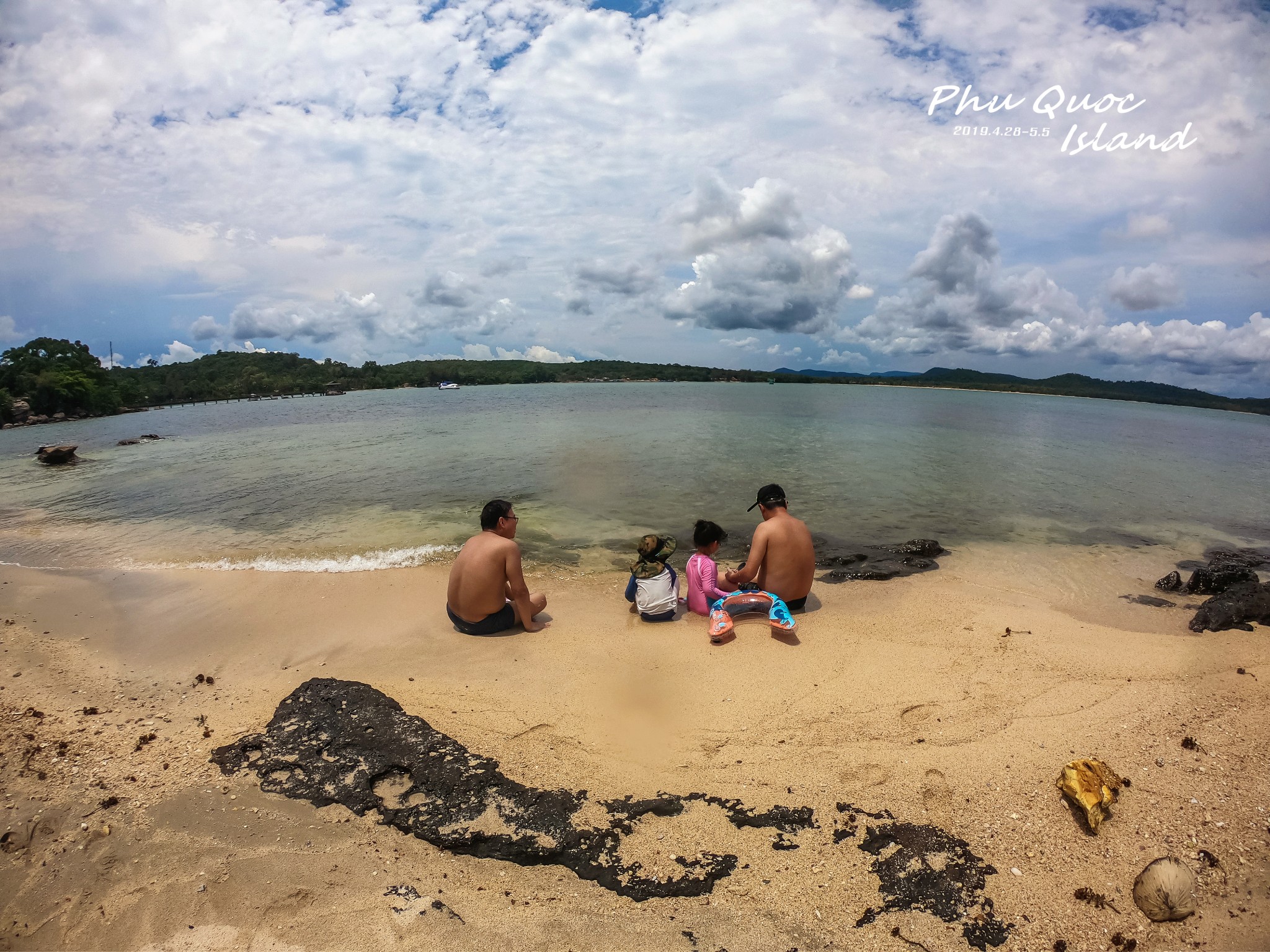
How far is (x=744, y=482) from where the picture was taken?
61.4 feet

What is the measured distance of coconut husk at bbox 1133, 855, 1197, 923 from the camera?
118 inches

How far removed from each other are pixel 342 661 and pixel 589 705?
297 cm

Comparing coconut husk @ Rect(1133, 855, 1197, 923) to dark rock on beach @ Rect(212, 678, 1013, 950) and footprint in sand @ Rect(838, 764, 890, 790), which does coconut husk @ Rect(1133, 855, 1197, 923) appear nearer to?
dark rock on beach @ Rect(212, 678, 1013, 950)

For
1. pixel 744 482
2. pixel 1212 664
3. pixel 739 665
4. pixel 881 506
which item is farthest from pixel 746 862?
pixel 744 482

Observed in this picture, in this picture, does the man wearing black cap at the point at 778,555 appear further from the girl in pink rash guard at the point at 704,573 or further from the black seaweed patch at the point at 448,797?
the black seaweed patch at the point at 448,797

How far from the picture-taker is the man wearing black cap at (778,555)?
23.8 feet

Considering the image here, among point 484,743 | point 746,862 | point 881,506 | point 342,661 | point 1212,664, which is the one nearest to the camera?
point 746,862

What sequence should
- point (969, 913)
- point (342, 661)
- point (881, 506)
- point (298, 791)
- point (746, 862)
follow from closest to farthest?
point (969, 913) → point (746, 862) → point (298, 791) → point (342, 661) → point (881, 506)

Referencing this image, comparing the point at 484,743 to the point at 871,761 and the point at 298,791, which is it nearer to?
the point at 298,791

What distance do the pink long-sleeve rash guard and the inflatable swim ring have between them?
A: 0.12 metres

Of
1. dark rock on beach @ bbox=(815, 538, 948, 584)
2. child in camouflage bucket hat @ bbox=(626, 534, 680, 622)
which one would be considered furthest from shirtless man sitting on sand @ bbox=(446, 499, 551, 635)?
dark rock on beach @ bbox=(815, 538, 948, 584)

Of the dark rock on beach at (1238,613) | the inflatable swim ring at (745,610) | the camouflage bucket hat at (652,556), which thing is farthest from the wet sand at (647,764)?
the camouflage bucket hat at (652,556)

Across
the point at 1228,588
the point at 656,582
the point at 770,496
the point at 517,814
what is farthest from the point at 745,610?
the point at 1228,588

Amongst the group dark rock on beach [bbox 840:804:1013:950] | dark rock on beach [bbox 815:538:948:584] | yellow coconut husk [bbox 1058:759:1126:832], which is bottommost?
dark rock on beach [bbox 840:804:1013:950]
